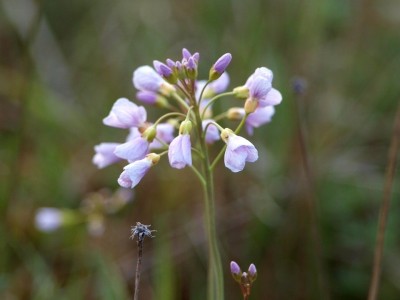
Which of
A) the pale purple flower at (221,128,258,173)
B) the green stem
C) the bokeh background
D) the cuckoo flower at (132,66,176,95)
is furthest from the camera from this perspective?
the bokeh background

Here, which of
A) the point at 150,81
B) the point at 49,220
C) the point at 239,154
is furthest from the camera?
the point at 49,220

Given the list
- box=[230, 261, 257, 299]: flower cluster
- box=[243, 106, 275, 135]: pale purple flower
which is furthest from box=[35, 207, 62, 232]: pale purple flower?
box=[230, 261, 257, 299]: flower cluster

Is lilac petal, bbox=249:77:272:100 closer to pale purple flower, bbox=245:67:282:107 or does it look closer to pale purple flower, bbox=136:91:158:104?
pale purple flower, bbox=245:67:282:107

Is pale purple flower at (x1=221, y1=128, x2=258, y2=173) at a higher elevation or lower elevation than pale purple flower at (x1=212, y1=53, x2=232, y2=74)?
lower

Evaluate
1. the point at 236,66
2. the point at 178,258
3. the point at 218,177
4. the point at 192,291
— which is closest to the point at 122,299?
the point at 192,291

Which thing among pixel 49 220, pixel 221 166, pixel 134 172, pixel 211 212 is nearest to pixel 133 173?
pixel 134 172

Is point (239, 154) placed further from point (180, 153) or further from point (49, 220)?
point (49, 220)
